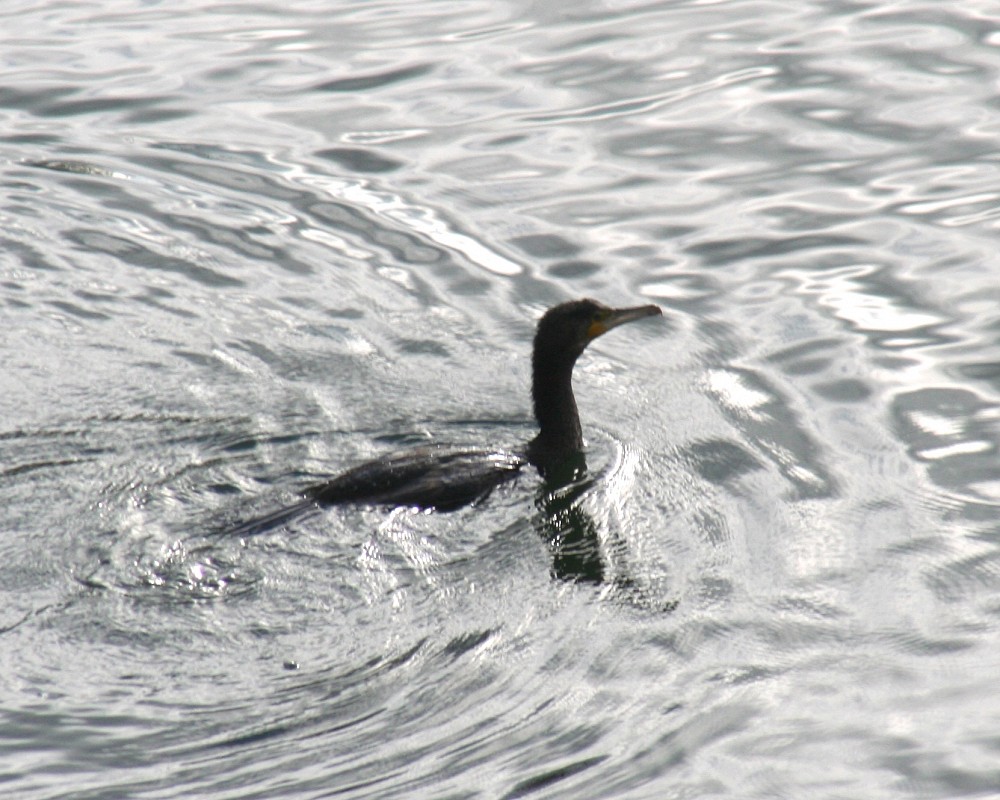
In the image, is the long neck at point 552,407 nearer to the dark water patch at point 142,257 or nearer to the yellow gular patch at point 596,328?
the yellow gular patch at point 596,328

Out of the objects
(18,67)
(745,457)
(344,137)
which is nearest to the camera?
(745,457)

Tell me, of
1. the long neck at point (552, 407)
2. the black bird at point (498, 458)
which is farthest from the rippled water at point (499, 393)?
the long neck at point (552, 407)

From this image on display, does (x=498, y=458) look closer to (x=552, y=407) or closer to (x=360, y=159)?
(x=552, y=407)

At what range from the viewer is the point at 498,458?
8641 millimetres

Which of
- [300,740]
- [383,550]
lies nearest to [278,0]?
[383,550]

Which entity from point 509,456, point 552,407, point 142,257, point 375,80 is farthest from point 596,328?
point 375,80

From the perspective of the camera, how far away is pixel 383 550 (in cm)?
775

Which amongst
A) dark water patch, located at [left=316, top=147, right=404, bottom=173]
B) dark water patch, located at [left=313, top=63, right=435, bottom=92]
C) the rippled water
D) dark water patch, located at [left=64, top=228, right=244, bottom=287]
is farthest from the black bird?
dark water patch, located at [left=313, top=63, right=435, bottom=92]

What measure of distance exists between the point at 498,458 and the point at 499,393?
1.03m

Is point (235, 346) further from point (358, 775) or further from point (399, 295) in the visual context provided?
point (358, 775)

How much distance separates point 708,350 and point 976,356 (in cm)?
152

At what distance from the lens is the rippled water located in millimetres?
A: 6453

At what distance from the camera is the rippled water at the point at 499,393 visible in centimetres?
645

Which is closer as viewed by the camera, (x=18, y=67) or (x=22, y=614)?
(x=22, y=614)
